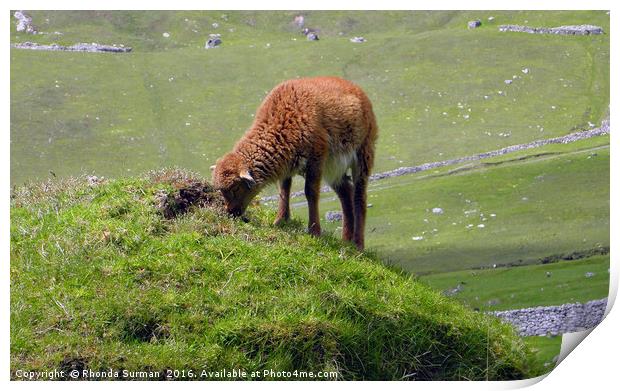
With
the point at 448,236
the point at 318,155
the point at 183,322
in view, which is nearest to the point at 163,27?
the point at 318,155

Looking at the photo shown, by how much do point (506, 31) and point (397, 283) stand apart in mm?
14851

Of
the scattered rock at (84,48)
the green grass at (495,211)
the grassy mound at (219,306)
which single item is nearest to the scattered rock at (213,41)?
the scattered rock at (84,48)

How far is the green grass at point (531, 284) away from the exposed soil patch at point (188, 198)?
3731 mm

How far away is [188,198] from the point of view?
14898 mm

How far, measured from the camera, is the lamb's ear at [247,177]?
14.3 m

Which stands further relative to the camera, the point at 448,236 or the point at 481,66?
the point at 481,66

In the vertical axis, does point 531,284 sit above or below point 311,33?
below

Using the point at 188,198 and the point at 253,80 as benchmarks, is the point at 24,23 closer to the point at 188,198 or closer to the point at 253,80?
the point at 188,198

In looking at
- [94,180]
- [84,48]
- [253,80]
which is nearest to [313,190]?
[94,180]

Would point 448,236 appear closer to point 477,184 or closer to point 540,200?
point 540,200

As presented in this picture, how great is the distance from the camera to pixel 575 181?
68.7ft

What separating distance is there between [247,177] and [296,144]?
3.33 feet

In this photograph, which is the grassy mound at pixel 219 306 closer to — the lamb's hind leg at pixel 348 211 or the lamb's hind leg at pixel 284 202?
the lamb's hind leg at pixel 284 202

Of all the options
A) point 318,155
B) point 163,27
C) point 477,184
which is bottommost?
point 477,184
